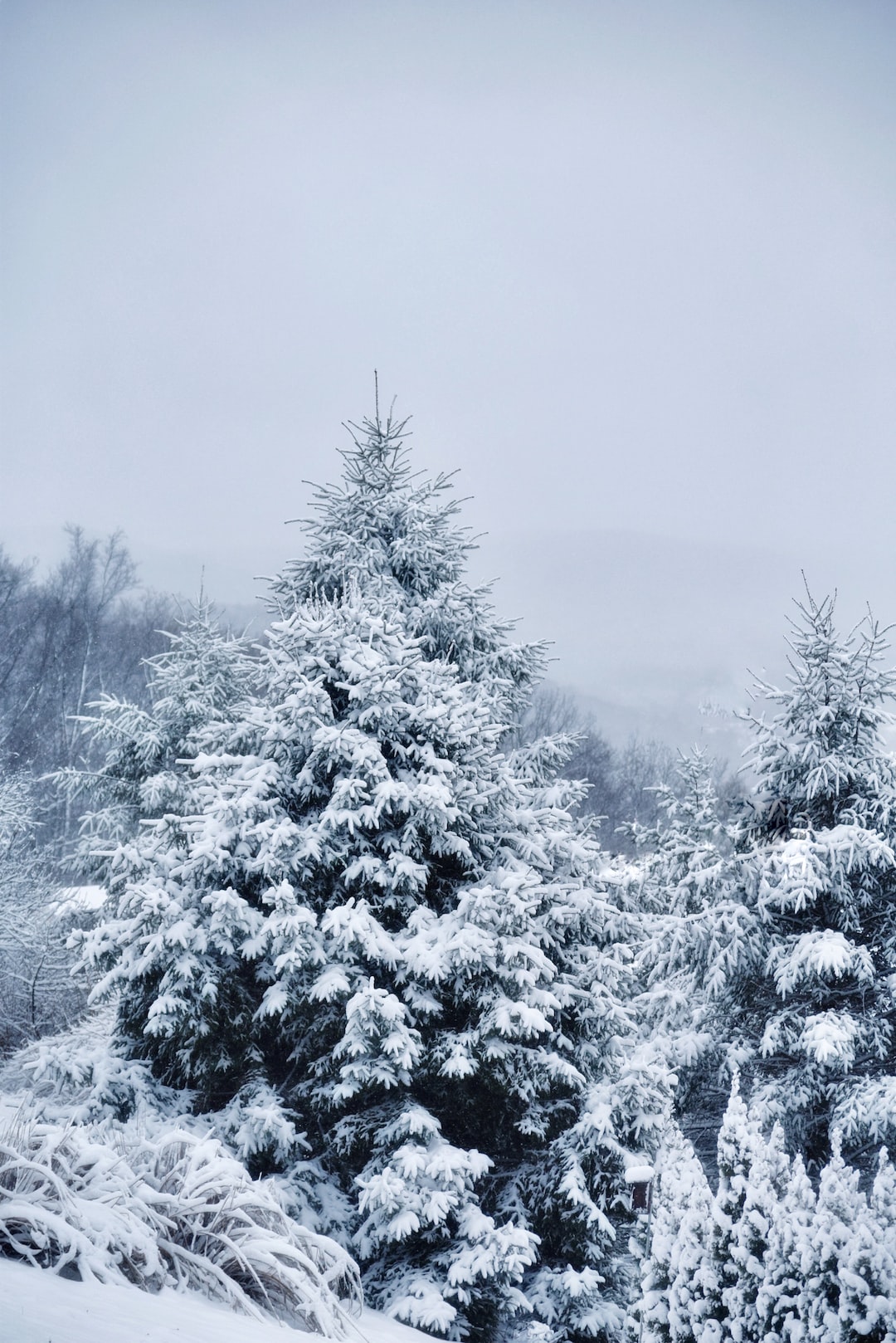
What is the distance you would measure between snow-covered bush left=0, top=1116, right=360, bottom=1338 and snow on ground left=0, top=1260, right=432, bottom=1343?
6.5 inches

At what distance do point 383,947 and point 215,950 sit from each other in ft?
Result: 5.76

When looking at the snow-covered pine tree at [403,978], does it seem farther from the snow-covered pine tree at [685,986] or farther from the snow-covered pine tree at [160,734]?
the snow-covered pine tree at [160,734]

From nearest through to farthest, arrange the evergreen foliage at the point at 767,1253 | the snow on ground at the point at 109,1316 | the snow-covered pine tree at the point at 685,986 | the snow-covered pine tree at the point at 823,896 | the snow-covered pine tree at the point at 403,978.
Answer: the snow on ground at the point at 109,1316, the evergreen foliage at the point at 767,1253, the snow-covered pine tree at the point at 403,978, the snow-covered pine tree at the point at 823,896, the snow-covered pine tree at the point at 685,986

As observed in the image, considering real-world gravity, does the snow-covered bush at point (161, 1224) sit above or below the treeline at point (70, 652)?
below

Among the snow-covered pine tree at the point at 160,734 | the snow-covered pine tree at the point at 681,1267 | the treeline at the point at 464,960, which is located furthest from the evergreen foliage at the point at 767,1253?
the snow-covered pine tree at the point at 160,734

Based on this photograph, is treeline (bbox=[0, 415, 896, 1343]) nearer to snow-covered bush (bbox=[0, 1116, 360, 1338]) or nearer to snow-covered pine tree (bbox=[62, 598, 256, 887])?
snow-covered bush (bbox=[0, 1116, 360, 1338])

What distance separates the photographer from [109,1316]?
3416 millimetres

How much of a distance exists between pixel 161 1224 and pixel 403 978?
3953mm

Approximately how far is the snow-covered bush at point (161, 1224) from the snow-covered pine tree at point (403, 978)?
2.25 metres

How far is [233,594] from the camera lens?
347 ft

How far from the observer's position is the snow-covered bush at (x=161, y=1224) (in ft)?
13.2

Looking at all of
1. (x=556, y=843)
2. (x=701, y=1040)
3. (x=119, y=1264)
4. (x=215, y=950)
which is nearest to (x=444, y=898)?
(x=556, y=843)

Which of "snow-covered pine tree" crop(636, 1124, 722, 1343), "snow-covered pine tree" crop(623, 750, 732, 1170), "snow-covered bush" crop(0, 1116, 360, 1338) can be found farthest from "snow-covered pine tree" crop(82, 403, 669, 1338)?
"snow-covered pine tree" crop(636, 1124, 722, 1343)

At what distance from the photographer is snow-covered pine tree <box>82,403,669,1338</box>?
801 cm
